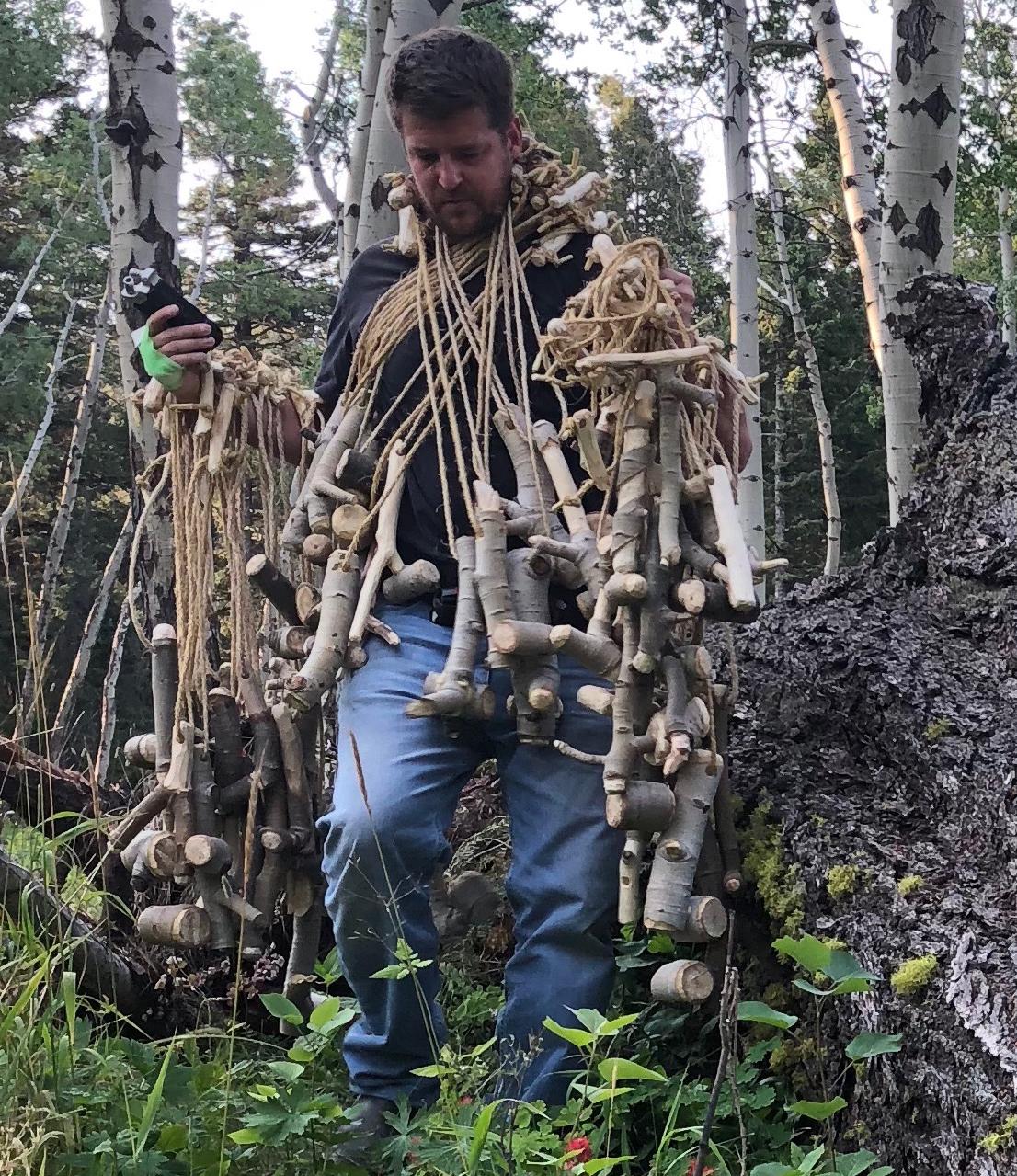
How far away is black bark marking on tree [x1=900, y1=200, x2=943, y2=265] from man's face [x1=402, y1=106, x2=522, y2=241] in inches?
141

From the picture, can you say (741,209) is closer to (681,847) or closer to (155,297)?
(155,297)

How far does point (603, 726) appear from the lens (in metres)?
2.29

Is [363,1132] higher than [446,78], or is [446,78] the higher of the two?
[446,78]

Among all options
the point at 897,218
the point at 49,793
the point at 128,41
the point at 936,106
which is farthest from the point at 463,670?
the point at 936,106

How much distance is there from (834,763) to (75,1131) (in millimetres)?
1712

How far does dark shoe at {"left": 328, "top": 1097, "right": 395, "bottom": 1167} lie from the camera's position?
199cm

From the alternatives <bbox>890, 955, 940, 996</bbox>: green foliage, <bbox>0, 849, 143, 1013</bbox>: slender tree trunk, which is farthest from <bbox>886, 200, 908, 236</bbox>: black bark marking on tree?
<bbox>0, 849, 143, 1013</bbox>: slender tree trunk

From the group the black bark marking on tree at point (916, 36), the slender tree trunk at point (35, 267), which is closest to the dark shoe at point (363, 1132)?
the black bark marking on tree at point (916, 36)

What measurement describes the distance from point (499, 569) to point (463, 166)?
→ 3.00 feet

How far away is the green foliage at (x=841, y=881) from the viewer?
2.09 metres

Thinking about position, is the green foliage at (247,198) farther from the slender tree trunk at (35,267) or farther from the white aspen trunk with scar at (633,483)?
the white aspen trunk with scar at (633,483)

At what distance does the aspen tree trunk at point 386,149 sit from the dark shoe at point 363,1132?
9.91 ft

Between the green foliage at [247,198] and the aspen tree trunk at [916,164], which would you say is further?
the green foliage at [247,198]

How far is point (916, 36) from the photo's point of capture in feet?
18.2
